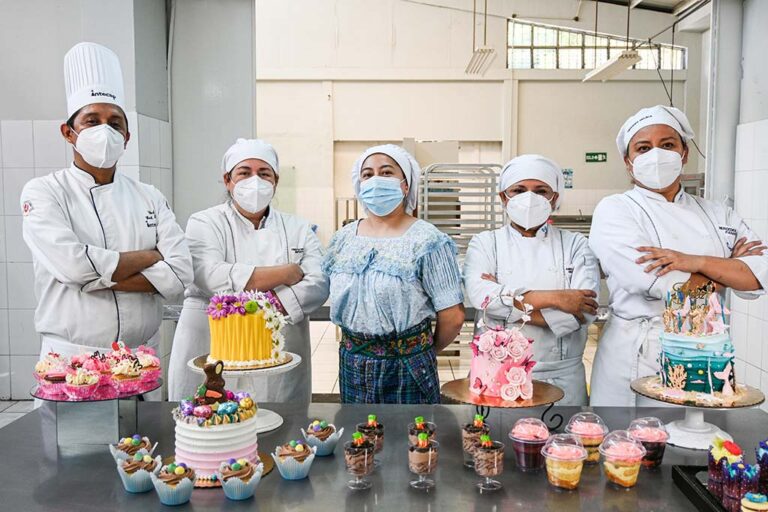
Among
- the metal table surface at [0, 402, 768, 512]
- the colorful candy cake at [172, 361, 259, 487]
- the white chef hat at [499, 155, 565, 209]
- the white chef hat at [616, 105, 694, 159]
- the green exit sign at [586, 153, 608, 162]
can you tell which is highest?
the green exit sign at [586, 153, 608, 162]

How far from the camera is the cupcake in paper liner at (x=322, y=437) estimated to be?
186cm

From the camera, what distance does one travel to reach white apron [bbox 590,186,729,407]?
250 centimetres

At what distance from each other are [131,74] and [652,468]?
3.64 metres

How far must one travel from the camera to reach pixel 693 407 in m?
1.90

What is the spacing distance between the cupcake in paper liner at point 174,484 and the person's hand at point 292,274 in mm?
1191

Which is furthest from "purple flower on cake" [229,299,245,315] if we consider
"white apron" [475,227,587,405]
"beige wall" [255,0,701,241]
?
"beige wall" [255,0,701,241]

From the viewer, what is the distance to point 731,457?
60.9 inches

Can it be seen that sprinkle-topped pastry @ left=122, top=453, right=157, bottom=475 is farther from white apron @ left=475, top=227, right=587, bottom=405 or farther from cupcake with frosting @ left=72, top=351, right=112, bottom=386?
white apron @ left=475, top=227, right=587, bottom=405

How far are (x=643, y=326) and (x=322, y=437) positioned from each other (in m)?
1.31

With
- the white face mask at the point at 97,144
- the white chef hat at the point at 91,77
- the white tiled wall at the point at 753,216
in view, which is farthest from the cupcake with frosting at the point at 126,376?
the white tiled wall at the point at 753,216

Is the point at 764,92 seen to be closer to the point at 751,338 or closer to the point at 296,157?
the point at 751,338

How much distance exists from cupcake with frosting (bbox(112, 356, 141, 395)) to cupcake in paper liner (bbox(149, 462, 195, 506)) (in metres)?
0.41

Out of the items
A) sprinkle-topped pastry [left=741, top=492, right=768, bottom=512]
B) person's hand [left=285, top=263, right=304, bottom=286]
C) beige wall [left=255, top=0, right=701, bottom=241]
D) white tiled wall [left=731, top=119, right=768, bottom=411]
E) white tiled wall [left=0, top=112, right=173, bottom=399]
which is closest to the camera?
sprinkle-topped pastry [left=741, top=492, right=768, bottom=512]

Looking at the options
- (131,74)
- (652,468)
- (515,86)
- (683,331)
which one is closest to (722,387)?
(683,331)
